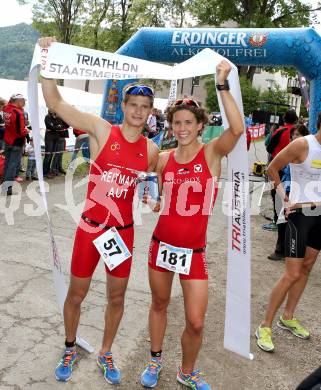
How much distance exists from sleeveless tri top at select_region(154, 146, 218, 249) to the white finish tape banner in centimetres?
27

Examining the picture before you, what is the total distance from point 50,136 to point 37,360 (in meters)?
8.12

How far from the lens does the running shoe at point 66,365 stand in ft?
9.69

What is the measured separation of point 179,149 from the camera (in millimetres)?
2838

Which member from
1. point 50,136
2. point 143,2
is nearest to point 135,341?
point 50,136

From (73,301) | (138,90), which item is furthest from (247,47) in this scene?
(73,301)

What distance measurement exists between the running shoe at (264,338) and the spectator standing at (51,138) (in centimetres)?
776

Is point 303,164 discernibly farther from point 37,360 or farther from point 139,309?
point 37,360

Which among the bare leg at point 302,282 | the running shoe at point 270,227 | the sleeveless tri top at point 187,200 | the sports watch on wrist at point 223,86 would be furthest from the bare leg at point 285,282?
the running shoe at point 270,227

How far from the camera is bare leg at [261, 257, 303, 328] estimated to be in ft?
11.6

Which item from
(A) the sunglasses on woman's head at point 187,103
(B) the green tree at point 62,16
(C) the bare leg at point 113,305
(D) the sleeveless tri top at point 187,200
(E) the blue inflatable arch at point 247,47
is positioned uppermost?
(B) the green tree at point 62,16

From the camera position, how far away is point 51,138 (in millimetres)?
10570

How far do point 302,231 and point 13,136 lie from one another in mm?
6590

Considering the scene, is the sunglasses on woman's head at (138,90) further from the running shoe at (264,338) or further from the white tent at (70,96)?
the white tent at (70,96)

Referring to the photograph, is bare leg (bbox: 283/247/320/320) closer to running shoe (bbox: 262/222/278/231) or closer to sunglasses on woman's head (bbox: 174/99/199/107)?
sunglasses on woman's head (bbox: 174/99/199/107)
